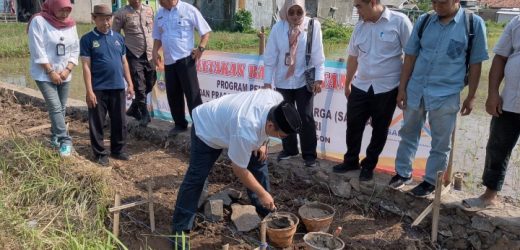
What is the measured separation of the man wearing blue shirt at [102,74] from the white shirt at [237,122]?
174 cm

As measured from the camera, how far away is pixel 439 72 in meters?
3.41

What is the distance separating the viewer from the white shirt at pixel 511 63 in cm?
319

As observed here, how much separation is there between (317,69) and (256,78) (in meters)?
1.23

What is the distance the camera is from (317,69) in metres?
4.29

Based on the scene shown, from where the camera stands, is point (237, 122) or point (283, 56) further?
point (283, 56)

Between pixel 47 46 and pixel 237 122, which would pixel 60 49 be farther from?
pixel 237 122

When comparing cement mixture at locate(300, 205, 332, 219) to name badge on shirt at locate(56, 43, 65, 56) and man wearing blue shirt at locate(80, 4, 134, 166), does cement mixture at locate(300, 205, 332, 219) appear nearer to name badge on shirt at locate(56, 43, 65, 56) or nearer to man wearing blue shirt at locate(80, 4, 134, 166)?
man wearing blue shirt at locate(80, 4, 134, 166)

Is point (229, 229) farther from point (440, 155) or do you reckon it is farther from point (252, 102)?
point (440, 155)

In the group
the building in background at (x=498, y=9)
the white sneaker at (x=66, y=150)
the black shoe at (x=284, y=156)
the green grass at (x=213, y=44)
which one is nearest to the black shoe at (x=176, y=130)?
the white sneaker at (x=66, y=150)

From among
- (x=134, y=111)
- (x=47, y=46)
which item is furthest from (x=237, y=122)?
(x=134, y=111)

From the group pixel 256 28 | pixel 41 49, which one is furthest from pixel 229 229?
pixel 256 28

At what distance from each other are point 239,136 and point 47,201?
2.21 metres

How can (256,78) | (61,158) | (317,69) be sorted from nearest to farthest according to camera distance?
(317,69) → (61,158) → (256,78)

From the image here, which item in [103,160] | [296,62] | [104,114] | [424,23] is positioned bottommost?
[103,160]
